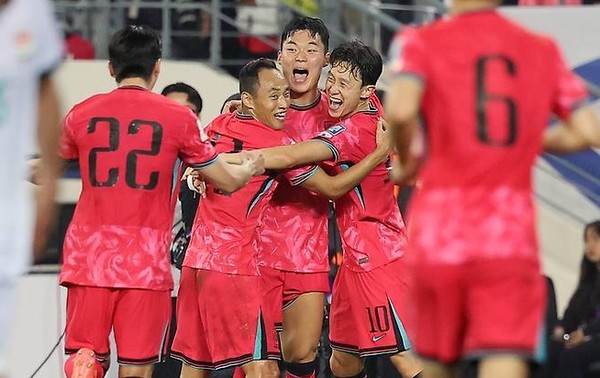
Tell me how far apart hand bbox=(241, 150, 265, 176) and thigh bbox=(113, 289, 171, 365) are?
72 centimetres

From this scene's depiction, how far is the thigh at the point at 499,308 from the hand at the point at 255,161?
232 centimetres

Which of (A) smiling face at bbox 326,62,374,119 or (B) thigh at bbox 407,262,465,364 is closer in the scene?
(B) thigh at bbox 407,262,465,364

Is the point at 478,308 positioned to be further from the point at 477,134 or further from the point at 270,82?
the point at 270,82

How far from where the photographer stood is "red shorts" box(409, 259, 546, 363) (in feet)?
16.7

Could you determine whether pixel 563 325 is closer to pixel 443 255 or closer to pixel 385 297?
pixel 385 297

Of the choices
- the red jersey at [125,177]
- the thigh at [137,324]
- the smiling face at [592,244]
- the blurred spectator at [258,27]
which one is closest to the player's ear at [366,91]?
the red jersey at [125,177]

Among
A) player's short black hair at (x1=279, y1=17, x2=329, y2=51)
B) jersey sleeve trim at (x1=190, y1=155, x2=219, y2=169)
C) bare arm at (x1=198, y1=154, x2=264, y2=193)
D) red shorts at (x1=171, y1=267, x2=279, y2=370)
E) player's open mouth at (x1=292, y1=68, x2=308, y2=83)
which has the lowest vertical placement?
red shorts at (x1=171, y1=267, x2=279, y2=370)

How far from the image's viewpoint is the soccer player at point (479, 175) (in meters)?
5.10

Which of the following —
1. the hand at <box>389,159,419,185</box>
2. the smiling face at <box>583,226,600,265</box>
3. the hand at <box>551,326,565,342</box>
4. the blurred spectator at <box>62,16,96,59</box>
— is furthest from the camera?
the blurred spectator at <box>62,16,96,59</box>

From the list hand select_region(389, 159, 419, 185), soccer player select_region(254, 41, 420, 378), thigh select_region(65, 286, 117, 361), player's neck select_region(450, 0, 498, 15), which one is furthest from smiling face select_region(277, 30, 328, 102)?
player's neck select_region(450, 0, 498, 15)

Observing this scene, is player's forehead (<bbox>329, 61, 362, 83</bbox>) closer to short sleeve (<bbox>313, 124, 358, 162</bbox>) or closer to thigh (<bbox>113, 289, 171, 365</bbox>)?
short sleeve (<bbox>313, 124, 358, 162</bbox>)

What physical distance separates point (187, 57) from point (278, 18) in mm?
848

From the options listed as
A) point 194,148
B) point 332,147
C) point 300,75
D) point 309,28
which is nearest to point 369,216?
point 332,147

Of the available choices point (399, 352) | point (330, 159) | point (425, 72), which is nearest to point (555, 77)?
point (425, 72)
